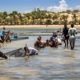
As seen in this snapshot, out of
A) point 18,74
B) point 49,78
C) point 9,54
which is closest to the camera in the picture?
point 49,78

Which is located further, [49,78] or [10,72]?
[10,72]

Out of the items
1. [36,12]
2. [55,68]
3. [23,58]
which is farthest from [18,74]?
[36,12]

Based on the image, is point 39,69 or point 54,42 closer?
point 39,69

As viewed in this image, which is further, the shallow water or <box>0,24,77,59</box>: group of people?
<box>0,24,77,59</box>: group of people

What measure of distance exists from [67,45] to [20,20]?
136797mm

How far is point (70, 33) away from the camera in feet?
79.3

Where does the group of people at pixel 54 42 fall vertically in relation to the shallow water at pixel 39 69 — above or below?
above

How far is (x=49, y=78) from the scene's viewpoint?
43.5 ft

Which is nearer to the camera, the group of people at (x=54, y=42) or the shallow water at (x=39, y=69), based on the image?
the shallow water at (x=39, y=69)

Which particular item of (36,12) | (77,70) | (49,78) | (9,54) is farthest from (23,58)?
(36,12)

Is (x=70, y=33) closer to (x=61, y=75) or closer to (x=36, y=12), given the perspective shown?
(x=61, y=75)

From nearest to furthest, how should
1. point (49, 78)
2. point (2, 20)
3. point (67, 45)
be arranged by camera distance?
1. point (49, 78)
2. point (67, 45)
3. point (2, 20)

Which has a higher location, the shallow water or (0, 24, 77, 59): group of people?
(0, 24, 77, 59): group of people

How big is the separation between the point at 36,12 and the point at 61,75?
577ft
